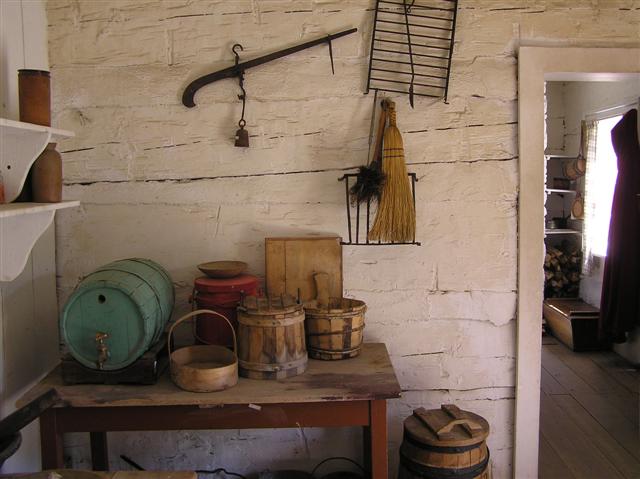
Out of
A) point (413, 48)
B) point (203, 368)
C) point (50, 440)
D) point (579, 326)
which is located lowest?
point (579, 326)

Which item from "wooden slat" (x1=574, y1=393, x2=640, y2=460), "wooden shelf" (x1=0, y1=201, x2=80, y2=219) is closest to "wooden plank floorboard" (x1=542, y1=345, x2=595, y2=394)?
"wooden slat" (x1=574, y1=393, x2=640, y2=460)

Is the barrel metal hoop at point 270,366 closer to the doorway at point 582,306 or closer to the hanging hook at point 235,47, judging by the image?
the hanging hook at point 235,47

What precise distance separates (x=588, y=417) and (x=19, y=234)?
329 centimetres

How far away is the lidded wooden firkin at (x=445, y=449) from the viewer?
85.3 inches

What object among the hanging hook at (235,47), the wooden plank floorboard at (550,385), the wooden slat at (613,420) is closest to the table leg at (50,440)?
the hanging hook at (235,47)

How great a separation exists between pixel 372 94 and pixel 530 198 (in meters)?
0.79

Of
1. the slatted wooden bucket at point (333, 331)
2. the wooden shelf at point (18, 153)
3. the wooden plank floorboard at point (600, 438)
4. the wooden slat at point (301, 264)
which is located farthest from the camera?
the wooden plank floorboard at point (600, 438)

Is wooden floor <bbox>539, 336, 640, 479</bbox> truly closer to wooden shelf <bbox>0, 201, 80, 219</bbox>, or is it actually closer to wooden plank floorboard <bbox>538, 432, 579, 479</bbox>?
wooden plank floorboard <bbox>538, 432, 579, 479</bbox>

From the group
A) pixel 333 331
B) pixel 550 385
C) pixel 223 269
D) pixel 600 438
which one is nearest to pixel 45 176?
pixel 223 269

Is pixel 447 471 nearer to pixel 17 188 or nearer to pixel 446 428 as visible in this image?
pixel 446 428

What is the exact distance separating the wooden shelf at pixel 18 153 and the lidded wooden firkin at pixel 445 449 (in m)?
1.60

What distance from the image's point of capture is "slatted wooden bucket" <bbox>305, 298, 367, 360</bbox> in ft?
7.46

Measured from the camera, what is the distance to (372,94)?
2.52 meters

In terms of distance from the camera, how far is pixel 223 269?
92.7 inches
